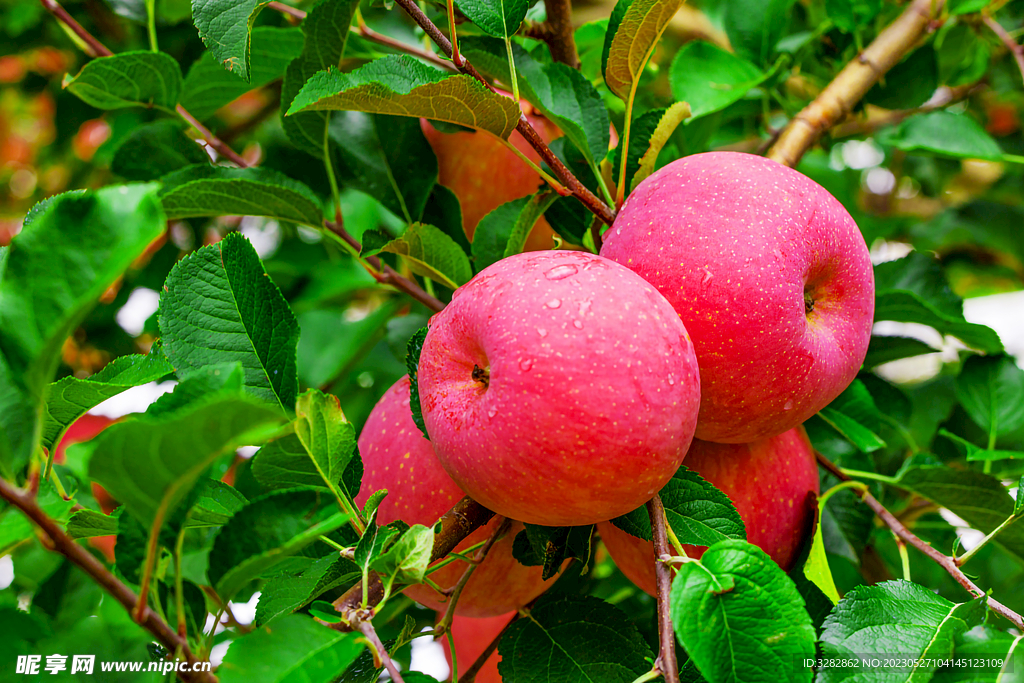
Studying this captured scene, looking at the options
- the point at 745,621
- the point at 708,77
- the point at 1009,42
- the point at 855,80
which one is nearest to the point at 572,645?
the point at 745,621

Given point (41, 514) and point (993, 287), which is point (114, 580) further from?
point (993, 287)

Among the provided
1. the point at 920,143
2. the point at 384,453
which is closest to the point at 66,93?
the point at 384,453

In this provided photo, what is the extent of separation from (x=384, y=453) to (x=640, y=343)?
344 millimetres

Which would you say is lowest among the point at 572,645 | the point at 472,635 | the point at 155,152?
the point at 472,635

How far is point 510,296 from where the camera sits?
0.60m

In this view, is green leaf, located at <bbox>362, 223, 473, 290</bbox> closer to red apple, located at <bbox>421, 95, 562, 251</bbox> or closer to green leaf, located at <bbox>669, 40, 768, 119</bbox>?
red apple, located at <bbox>421, 95, 562, 251</bbox>

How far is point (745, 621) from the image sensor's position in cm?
54

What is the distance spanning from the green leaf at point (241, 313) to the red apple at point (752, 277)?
0.34 metres

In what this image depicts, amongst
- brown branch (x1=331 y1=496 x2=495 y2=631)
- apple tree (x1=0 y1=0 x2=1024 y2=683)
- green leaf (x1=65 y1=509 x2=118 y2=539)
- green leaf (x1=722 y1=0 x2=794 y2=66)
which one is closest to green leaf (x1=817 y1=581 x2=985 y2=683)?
apple tree (x1=0 y1=0 x2=1024 y2=683)

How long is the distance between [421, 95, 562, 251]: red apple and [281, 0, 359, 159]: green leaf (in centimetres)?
16

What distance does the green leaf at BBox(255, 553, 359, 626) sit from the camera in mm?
601

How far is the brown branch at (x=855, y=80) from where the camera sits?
1.05m

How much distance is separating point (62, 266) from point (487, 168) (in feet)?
2.10

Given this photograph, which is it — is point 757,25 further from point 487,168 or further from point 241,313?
point 241,313
